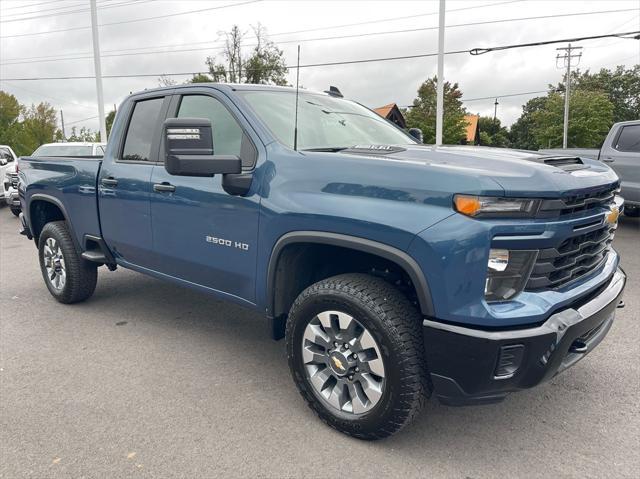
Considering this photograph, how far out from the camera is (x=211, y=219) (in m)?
3.31

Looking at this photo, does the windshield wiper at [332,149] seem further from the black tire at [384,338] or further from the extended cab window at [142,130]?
the extended cab window at [142,130]

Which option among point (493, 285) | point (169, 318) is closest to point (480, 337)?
point (493, 285)

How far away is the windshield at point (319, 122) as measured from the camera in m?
3.26

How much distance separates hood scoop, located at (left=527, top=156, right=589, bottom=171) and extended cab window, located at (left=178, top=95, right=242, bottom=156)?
1771 millimetres

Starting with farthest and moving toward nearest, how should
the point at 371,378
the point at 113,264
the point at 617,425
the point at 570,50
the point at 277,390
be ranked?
the point at 570,50 → the point at 113,264 → the point at 277,390 → the point at 617,425 → the point at 371,378

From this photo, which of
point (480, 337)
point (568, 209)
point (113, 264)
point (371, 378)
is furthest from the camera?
point (113, 264)

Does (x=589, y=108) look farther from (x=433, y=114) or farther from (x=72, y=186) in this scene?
(x=72, y=186)

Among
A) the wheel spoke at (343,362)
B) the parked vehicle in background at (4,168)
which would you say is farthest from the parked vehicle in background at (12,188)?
the wheel spoke at (343,362)

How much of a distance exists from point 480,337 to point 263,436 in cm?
132

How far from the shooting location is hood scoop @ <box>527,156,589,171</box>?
261 cm

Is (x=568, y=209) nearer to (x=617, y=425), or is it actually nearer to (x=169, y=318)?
(x=617, y=425)

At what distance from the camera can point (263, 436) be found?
9.21 feet

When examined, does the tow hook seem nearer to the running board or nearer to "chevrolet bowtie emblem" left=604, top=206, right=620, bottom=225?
"chevrolet bowtie emblem" left=604, top=206, right=620, bottom=225

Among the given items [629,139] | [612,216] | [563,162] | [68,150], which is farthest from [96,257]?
[629,139]
